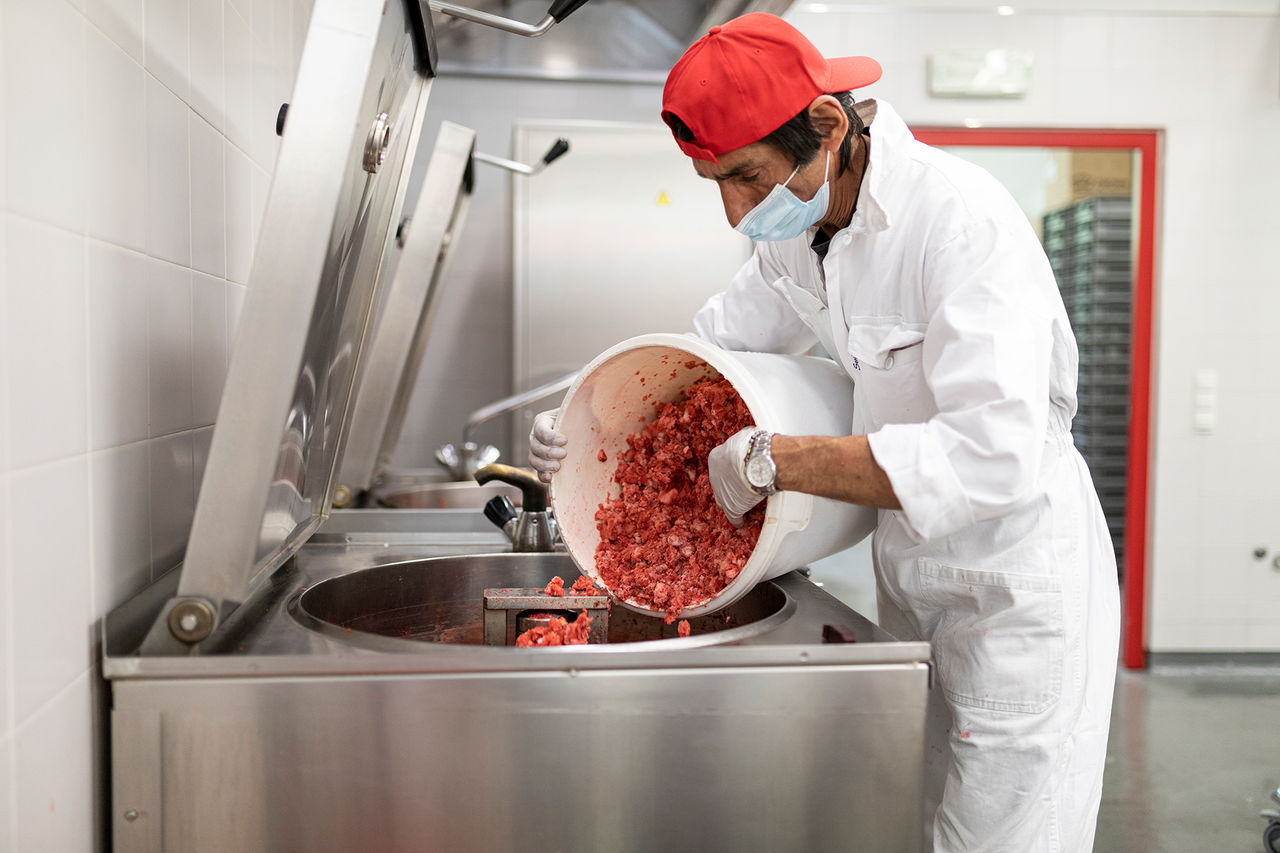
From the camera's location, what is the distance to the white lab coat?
3.80 ft

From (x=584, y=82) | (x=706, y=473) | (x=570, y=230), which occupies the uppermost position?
(x=584, y=82)

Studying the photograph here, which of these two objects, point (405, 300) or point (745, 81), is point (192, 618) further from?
Result: point (405, 300)

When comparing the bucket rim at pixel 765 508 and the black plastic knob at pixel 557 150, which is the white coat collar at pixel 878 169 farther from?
the black plastic knob at pixel 557 150

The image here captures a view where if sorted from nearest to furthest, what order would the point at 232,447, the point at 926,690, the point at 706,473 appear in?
the point at 232,447, the point at 926,690, the point at 706,473

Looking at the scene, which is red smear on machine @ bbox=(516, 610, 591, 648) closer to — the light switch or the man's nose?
the man's nose

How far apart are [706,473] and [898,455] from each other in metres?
0.42

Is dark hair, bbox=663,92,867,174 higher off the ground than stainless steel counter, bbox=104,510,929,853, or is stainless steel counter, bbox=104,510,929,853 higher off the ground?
dark hair, bbox=663,92,867,174

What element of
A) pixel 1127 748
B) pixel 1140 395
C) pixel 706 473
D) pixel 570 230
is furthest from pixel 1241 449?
pixel 706 473

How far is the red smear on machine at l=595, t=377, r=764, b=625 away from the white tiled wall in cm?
66

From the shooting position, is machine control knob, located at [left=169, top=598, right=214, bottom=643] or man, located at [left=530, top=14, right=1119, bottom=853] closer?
machine control knob, located at [left=169, top=598, right=214, bottom=643]

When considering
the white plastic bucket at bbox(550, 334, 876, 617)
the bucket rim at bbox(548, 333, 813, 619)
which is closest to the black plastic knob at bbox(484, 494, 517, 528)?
the white plastic bucket at bbox(550, 334, 876, 617)

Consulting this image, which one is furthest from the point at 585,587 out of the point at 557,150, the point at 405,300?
the point at 557,150

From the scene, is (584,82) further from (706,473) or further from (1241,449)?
(1241,449)

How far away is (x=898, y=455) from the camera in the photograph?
3.78 feet
